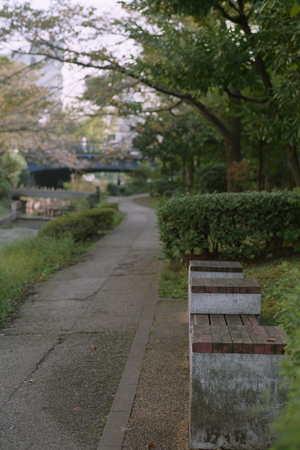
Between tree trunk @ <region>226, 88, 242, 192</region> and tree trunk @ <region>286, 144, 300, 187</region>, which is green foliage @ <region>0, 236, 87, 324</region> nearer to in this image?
tree trunk @ <region>286, 144, 300, 187</region>

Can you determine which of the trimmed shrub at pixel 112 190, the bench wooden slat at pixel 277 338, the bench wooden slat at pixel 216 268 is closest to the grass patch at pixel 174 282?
the bench wooden slat at pixel 216 268

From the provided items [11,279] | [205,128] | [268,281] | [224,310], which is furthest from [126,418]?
[205,128]

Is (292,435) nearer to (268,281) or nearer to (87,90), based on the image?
(268,281)

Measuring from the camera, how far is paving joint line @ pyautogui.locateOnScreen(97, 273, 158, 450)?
114 inches

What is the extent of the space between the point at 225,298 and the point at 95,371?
4.54 ft

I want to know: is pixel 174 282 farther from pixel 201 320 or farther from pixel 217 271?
pixel 201 320

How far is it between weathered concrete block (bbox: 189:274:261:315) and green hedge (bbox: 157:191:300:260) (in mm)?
3269

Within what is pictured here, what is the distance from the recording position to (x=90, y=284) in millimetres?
7492

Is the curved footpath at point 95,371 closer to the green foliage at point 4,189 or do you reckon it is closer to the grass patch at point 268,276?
the grass patch at point 268,276

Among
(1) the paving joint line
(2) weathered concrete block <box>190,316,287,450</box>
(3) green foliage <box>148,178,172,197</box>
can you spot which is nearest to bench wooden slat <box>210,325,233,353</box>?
(2) weathered concrete block <box>190,316,287,450</box>

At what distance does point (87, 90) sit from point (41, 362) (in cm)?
1038

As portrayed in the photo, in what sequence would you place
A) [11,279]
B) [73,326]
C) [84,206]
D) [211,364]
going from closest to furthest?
[211,364] → [73,326] → [11,279] → [84,206]

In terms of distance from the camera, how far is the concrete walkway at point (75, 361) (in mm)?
3027

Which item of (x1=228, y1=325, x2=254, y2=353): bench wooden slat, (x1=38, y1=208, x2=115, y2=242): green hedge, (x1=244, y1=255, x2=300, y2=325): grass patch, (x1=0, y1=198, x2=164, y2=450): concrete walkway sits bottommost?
(x1=0, y1=198, x2=164, y2=450): concrete walkway
